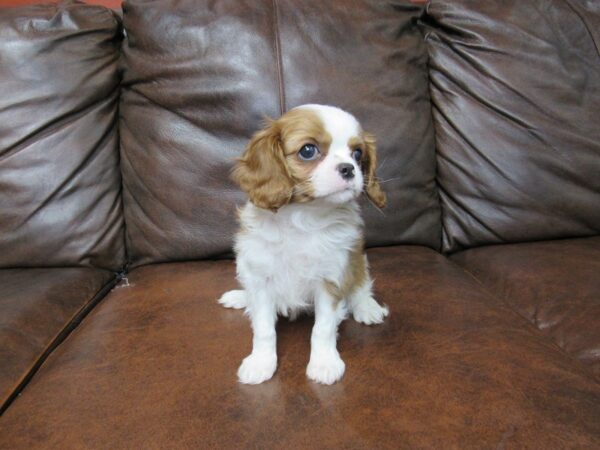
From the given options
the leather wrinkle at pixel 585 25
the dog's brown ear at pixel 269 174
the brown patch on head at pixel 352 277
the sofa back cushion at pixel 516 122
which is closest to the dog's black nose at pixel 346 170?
the dog's brown ear at pixel 269 174

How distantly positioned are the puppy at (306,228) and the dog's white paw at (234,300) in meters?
0.05

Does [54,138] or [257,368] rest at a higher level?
[54,138]

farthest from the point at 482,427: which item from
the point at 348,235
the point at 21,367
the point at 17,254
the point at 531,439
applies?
the point at 17,254

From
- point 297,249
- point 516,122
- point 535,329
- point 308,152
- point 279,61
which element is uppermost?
point 279,61

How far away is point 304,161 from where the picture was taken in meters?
1.04

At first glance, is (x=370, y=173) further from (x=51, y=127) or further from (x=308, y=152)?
(x=51, y=127)

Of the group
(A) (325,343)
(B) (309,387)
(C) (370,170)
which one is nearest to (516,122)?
(C) (370,170)

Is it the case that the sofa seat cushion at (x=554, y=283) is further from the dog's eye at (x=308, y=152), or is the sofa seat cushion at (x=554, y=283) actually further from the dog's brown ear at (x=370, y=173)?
the dog's eye at (x=308, y=152)

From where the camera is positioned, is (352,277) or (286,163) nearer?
(286,163)

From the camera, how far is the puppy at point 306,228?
1.00m

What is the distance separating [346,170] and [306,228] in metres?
0.18

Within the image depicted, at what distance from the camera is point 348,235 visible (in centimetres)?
112

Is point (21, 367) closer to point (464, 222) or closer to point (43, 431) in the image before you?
point (43, 431)

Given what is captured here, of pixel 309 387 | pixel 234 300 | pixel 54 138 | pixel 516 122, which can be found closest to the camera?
pixel 309 387
